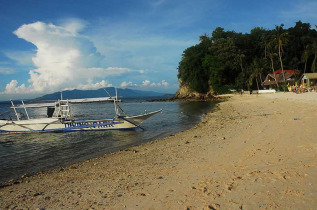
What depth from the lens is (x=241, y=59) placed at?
6675 centimetres

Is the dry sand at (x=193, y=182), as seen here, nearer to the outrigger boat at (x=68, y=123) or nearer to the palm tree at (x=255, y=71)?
the outrigger boat at (x=68, y=123)

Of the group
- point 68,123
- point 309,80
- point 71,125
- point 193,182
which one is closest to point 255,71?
point 309,80

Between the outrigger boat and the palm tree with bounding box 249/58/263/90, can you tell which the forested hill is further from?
the outrigger boat

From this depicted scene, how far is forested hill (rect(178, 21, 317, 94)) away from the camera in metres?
66.6

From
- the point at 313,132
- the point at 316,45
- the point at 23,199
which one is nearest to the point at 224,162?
the point at 313,132

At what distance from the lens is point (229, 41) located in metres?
70.4

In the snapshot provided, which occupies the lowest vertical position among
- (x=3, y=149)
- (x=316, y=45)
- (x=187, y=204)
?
(x=3, y=149)

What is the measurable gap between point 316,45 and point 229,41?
23387 millimetres

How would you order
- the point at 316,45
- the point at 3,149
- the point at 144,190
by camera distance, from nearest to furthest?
1. the point at 144,190
2. the point at 3,149
3. the point at 316,45

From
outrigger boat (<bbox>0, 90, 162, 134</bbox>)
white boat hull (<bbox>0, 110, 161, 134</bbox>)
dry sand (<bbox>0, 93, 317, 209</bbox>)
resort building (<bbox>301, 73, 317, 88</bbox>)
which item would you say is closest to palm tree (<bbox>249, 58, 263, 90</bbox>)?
resort building (<bbox>301, 73, 317, 88</bbox>)

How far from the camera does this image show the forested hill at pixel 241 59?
219 ft

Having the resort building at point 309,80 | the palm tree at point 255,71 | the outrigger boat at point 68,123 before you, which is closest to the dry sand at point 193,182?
the outrigger boat at point 68,123

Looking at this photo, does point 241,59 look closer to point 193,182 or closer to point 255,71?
point 255,71

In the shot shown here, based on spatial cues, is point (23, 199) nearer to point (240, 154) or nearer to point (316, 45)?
point (240, 154)
